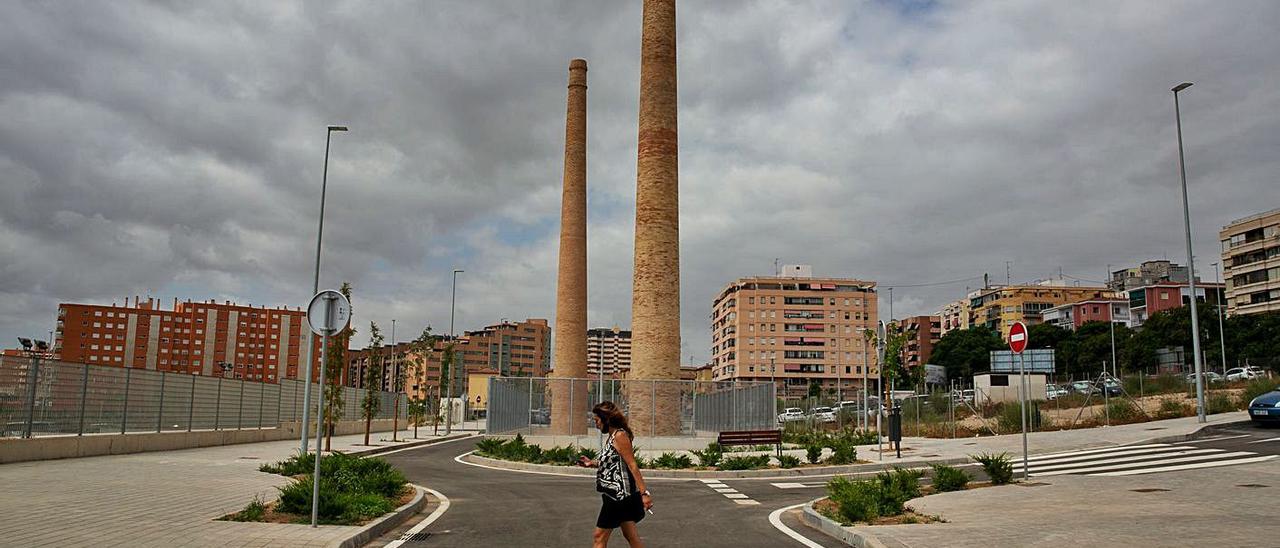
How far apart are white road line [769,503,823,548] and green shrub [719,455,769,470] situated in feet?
22.4

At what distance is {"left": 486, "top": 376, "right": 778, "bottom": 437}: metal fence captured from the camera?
2984cm

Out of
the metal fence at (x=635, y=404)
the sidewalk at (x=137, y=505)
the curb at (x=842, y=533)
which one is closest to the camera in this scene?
the sidewalk at (x=137, y=505)

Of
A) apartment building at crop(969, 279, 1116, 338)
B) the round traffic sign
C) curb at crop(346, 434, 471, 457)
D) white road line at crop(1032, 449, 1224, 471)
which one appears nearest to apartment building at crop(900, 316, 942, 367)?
apartment building at crop(969, 279, 1116, 338)

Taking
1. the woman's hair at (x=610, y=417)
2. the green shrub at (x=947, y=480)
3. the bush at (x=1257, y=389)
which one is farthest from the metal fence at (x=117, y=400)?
the bush at (x=1257, y=389)

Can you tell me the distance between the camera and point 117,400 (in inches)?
924

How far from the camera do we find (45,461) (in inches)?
774

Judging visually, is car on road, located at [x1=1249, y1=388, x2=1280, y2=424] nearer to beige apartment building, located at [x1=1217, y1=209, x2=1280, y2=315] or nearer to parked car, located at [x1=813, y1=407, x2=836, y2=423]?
parked car, located at [x1=813, y1=407, x2=836, y2=423]

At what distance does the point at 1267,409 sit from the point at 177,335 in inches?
5955

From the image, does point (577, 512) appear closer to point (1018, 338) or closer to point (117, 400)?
point (1018, 338)

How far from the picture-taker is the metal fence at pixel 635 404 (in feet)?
97.9

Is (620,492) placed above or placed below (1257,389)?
below

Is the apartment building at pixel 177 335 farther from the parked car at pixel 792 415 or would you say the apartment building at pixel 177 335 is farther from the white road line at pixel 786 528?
the white road line at pixel 786 528

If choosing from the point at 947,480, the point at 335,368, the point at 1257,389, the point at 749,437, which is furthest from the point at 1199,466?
the point at 335,368

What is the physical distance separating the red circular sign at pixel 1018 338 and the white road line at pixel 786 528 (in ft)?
16.4
